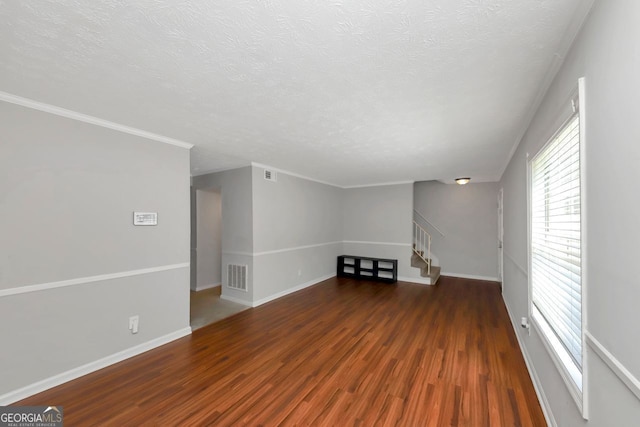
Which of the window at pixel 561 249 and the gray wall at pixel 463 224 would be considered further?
the gray wall at pixel 463 224

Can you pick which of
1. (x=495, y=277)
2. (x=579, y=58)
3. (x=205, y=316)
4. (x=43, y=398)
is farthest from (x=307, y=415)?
(x=495, y=277)

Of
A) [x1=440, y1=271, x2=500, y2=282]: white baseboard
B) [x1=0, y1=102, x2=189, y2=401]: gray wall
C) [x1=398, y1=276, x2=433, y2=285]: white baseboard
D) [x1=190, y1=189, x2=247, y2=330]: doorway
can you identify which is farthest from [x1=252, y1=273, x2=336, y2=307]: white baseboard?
[x1=440, y1=271, x2=500, y2=282]: white baseboard

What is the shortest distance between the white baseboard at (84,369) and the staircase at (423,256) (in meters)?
5.27

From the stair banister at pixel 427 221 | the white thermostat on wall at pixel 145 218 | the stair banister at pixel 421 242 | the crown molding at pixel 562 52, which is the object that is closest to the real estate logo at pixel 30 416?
the white thermostat on wall at pixel 145 218

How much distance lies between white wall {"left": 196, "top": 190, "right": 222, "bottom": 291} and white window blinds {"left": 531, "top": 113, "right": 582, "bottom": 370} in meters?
5.67

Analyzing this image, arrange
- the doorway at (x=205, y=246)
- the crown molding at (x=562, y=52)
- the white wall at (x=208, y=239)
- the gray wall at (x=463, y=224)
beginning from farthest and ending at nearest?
the gray wall at (x=463, y=224) < the white wall at (x=208, y=239) < the doorway at (x=205, y=246) < the crown molding at (x=562, y=52)

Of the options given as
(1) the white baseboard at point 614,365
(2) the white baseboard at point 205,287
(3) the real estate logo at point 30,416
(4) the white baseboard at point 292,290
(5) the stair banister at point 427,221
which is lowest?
(2) the white baseboard at point 205,287

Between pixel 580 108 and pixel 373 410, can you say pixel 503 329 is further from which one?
pixel 580 108

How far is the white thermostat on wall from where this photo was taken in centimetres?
272

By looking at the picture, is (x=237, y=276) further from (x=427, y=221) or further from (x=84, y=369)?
(x=427, y=221)

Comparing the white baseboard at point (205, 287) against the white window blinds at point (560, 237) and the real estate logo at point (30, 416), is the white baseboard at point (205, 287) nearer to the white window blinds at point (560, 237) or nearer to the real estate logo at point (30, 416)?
the real estate logo at point (30, 416)

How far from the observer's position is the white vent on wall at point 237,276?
4.40 m

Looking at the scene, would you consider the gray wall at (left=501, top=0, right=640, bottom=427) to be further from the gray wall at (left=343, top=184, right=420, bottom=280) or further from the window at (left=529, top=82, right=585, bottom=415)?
the gray wall at (left=343, top=184, right=420, bottom=280)

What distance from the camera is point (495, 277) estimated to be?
20.3 ft
